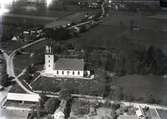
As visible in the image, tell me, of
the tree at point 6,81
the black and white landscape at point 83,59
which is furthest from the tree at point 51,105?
the tree at point 6,81

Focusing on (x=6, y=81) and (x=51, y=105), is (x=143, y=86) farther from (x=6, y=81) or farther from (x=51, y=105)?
(x=6, y=81)

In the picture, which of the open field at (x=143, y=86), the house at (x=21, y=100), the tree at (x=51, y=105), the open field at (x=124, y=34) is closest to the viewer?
the tree at (x=51, y=105)

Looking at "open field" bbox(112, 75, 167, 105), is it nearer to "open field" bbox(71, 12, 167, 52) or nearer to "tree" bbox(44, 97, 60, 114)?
"open field" bbox(71, 12, 167, 52)

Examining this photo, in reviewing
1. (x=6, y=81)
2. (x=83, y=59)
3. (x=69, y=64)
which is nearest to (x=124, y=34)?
(x=83, y=59)

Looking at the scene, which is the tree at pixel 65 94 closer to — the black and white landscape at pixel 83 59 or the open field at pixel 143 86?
the black and white landscape at pixel 83 59

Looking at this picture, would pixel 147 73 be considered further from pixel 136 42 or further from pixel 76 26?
pixel 76 26

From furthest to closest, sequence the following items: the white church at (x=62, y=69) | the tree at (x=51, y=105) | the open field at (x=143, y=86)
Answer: the white church at (x=62, y=69)
the open field at (x=143, y=86)
the tree at (x=51, y=105)

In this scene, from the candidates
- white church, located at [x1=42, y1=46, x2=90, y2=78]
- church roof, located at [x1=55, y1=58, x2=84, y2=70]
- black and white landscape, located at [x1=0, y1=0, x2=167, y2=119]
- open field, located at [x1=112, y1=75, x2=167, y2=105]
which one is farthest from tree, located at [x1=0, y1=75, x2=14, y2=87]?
open field, located at [x1=112, y1=75, x2=167, y2=105]

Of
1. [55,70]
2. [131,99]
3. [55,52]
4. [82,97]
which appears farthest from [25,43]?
[131,99]
